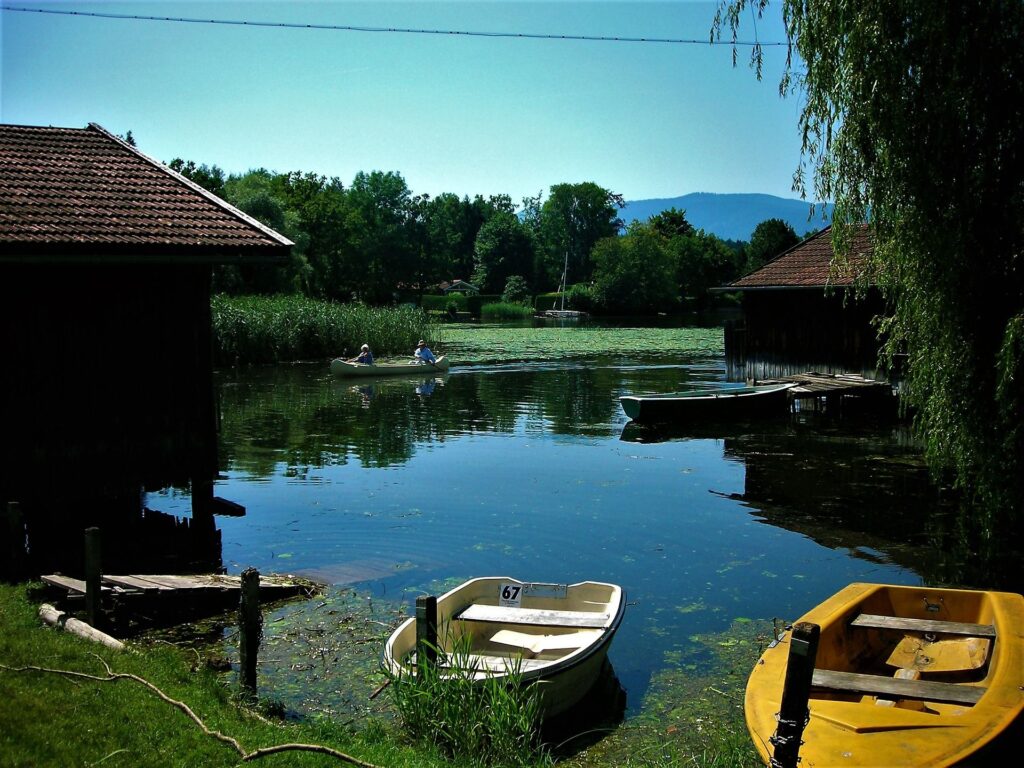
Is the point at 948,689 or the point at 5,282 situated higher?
the point at 5,282

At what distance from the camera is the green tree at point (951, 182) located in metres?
10.5

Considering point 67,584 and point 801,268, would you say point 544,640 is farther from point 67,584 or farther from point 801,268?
point 801,268

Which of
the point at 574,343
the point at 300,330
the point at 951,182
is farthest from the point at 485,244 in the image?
the point at 951,182

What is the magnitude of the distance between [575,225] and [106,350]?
415 ft

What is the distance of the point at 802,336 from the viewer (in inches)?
1162

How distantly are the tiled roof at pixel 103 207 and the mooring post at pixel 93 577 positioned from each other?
14.2 ft

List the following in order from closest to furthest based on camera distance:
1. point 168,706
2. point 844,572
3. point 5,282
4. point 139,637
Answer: point 168,706, point 139,637, point 5,282, point 844,572

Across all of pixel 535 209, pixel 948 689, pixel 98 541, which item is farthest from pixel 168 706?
pixel 535 209

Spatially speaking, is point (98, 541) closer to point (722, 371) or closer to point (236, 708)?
point (236, 708)

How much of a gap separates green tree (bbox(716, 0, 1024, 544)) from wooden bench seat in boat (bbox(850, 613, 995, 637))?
9.56 ft

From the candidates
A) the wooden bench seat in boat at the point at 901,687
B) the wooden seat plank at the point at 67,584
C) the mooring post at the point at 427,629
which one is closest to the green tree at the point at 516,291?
the wooden seat plank at the point at 67,584

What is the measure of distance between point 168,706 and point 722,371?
119 ft

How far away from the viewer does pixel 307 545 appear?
14.4 meters

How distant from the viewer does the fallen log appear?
332 inches
